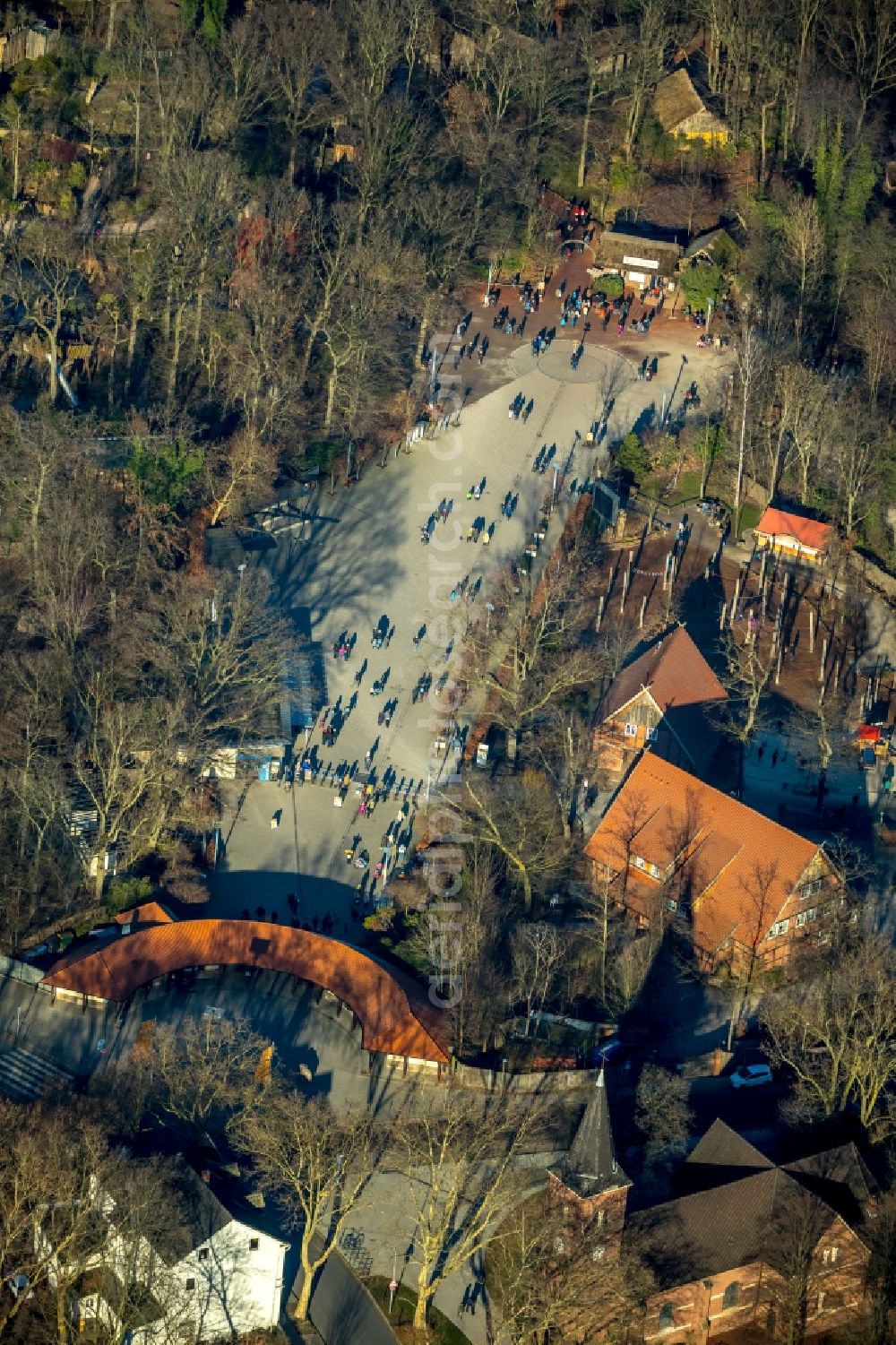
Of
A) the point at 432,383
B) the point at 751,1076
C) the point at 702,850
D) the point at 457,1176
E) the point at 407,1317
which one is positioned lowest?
the point at 407,1317

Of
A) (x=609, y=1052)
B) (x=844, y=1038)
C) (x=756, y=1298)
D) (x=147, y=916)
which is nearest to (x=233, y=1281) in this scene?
(x=756, y=1298)

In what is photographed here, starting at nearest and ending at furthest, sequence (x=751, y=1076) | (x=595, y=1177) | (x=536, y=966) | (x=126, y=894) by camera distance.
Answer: (x=595, y=1177), (x=751, y=1076), (x=536, y=966), (x=126, y=894)

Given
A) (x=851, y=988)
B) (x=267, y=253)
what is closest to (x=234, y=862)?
(x=851, y=988)

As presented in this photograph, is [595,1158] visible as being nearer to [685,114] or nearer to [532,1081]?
[532,1081]

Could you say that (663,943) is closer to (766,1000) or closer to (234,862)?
(766,1000)

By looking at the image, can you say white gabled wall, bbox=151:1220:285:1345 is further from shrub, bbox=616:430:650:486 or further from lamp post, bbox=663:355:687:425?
lamp post, bbox=663:355:687:425

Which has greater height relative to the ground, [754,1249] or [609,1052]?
[754,1249]

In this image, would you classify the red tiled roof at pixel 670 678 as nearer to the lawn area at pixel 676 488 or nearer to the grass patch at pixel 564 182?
the lawn area at pixel 676 488
